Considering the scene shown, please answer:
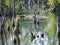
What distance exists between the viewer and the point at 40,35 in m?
2.28

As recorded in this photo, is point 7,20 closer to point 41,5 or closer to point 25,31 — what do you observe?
point 25,31

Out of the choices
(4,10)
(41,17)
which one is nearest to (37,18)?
(41,17)

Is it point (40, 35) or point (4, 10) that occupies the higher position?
point (4, 10)

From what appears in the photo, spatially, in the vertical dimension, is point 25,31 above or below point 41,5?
below

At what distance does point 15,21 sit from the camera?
230cm

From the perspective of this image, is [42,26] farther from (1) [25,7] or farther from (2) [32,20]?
(1) [25,7]

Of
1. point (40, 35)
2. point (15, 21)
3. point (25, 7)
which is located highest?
point (25, 7)

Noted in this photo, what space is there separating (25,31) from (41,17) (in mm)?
222

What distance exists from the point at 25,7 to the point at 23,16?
0.10 metres

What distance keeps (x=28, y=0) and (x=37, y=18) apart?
0.21 meters

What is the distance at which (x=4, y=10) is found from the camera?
90.4 inches

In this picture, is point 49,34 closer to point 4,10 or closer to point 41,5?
point 41,5

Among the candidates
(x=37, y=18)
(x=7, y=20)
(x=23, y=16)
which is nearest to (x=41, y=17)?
(x=37, y=18)

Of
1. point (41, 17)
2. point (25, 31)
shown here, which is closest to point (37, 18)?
point (41, 17)
